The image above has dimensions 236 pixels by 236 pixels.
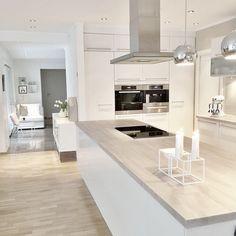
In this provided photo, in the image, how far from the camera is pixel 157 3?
9.96ft

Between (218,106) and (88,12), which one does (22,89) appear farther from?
(218,106)

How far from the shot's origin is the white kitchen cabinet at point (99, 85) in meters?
5.12

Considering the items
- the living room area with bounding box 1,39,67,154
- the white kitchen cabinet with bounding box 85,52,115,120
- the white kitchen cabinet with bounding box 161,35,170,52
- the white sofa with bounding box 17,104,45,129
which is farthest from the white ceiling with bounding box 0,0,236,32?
the white sofa with bounding box 17,104,45,129

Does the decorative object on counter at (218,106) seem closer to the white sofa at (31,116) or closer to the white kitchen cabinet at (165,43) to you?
the white kitchen cabinet at (165,43)

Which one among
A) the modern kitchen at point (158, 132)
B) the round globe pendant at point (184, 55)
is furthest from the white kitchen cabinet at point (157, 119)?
the round globe pendant at point (184, 55)

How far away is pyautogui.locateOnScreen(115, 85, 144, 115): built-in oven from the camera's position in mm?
5376

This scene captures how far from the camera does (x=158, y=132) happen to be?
324cm

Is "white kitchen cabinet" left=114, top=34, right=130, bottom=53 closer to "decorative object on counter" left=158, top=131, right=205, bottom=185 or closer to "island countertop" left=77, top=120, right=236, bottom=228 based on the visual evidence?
"island countertop" left=77, top=120, right=236, bottom=228

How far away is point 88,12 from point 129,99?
1.93 m

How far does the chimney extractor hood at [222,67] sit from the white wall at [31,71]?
7371 mm

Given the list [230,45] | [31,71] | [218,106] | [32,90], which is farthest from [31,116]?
[230,45]

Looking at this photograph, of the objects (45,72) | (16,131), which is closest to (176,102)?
(16,131)

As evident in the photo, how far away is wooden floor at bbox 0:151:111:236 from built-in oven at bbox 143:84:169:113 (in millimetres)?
1900

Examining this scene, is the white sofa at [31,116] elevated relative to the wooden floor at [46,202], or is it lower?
elevated
